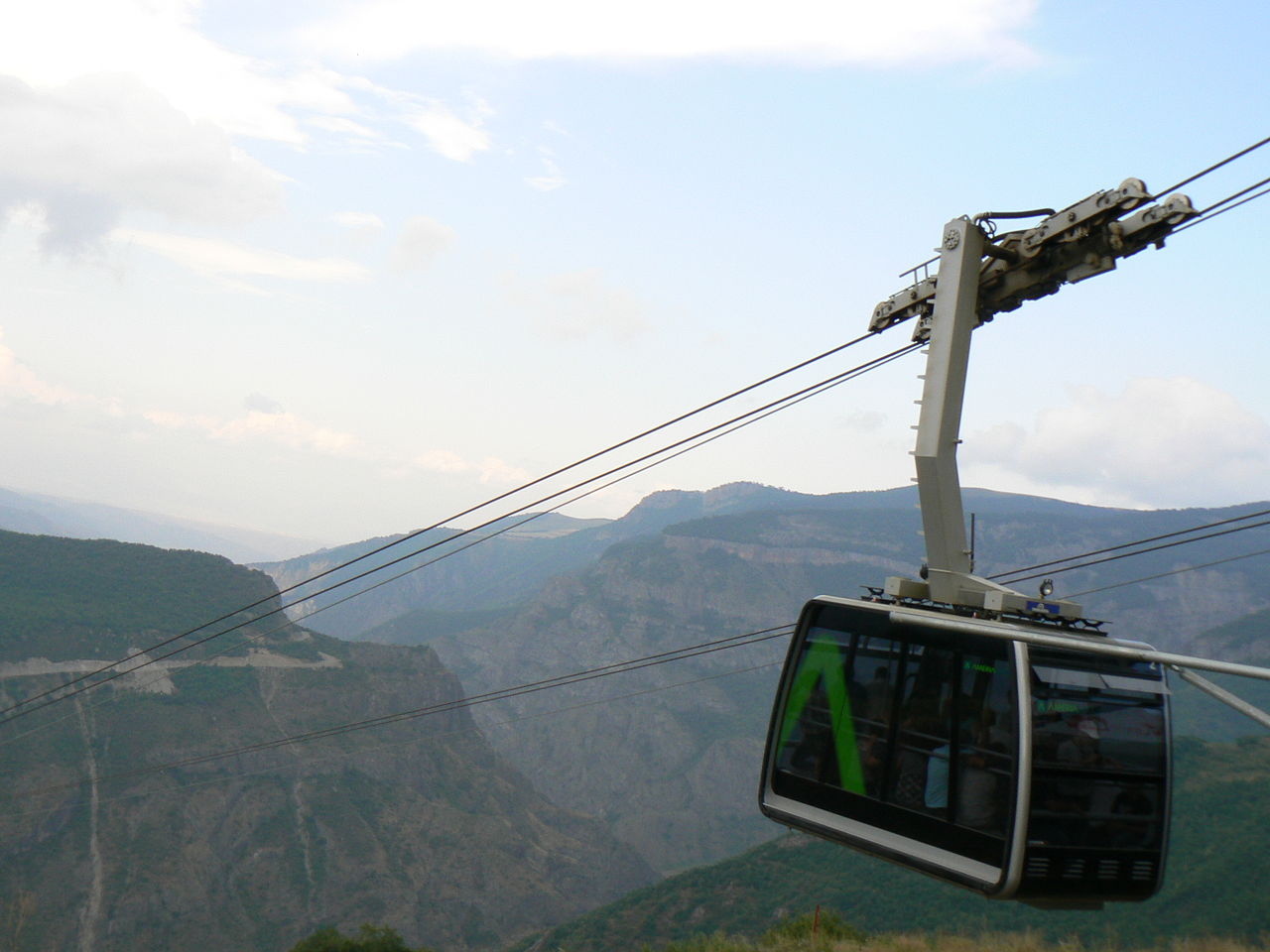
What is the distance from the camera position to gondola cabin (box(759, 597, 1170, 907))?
8039mm

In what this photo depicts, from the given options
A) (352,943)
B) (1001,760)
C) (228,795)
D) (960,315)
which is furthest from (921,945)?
(228,795)

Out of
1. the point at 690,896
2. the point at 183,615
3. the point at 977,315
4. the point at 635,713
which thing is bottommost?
the point at 635,713

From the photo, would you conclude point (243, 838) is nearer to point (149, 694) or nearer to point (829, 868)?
point (149, 694)

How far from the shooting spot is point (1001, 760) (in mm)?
8227

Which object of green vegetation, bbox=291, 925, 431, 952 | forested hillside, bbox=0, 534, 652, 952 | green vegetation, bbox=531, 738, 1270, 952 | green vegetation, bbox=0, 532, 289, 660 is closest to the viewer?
green vegetation, bbox=531, 738, 1270, 952

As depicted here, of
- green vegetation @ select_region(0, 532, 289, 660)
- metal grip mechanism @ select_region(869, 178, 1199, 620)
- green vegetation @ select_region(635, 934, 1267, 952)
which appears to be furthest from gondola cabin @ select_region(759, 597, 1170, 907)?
green vegetation @ select_region(0, 532, 289, 660)

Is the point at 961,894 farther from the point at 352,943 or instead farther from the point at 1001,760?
the point at 1001,760

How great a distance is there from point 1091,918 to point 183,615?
284 ft

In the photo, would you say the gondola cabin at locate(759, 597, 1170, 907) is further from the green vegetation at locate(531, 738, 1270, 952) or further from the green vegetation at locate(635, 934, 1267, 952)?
the green vegetation at locate(531, 738, 1270, 952)

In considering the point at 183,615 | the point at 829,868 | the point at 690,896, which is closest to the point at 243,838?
the point at 183,615

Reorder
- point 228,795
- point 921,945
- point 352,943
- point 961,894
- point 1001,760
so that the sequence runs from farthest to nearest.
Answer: point 228,795 < point 961,894 < point 352,943 < point 921,945 < point 1001,760

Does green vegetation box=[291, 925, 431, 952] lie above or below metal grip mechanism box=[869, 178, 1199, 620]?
below

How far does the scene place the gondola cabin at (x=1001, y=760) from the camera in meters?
8.04

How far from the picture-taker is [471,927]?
82438 millimetres
